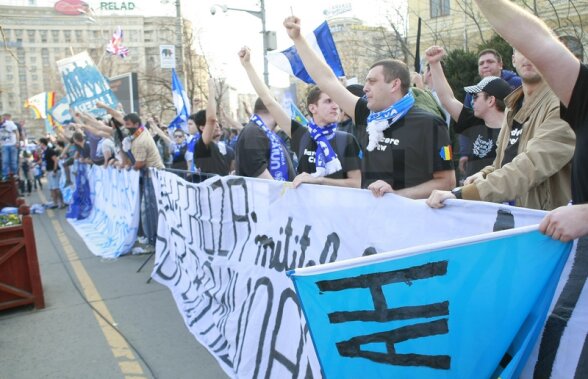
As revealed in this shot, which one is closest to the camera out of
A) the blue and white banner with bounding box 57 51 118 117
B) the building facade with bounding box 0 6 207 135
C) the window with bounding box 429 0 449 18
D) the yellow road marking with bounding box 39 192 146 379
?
the yellow road marking with bounding box 39 192 146 379

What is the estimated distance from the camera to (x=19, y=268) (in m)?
5.67

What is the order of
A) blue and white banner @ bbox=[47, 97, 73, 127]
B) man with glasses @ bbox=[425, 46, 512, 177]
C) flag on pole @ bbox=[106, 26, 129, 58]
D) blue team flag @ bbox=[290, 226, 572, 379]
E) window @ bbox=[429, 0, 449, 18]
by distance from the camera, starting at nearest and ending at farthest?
blue team flag @ bbox=[290, 226, 572, 379], man with glasses @ bbox=[425, 46, 512, 177], blue and white banner @ bbox=[47, 97, 73, 127], flag on pole @ bbox=[106, 26, 129, 58], window @ bbox=[429, 0, 449, 18]

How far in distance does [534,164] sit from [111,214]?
8889 millimetres

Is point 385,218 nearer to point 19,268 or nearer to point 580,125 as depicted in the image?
point 580,125

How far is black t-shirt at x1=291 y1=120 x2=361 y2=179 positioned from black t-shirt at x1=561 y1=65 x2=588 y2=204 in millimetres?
2086

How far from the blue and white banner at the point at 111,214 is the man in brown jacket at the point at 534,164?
634cm

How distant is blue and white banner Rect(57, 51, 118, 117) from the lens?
13039mm

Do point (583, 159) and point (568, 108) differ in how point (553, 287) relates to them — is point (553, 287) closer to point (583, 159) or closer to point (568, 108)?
point (583, 159)

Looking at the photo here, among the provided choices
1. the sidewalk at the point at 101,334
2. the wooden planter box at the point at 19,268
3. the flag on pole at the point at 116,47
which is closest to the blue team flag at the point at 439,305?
the sidewalk at the point at 101,334

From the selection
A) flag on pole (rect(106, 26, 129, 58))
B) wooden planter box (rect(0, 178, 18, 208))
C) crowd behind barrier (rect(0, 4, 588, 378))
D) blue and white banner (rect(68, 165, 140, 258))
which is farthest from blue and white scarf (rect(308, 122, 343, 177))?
flag on pole (rect(106, 26, 129, 58))

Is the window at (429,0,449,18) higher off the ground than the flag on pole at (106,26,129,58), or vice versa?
the window at (429,0,449,18)

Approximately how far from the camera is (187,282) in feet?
18.7

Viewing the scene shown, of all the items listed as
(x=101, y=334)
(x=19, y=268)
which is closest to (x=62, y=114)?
(x=19, y=268)

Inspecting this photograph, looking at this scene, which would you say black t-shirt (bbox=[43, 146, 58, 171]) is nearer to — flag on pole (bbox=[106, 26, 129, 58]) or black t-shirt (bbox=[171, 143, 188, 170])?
flag on pole (bbox=[106, 26, 129, 58])
